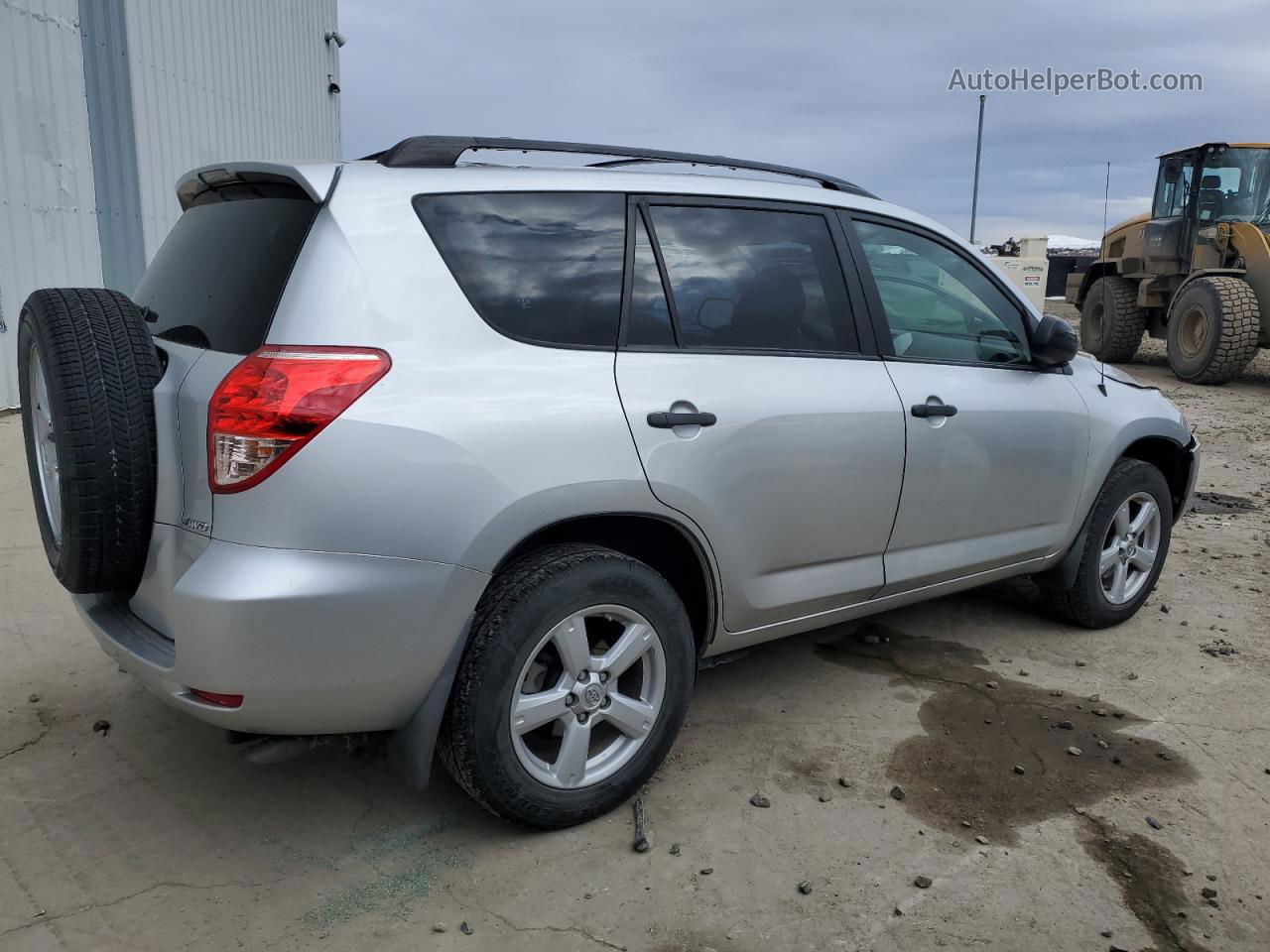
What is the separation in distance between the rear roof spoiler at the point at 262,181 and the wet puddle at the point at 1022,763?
7.55 ft

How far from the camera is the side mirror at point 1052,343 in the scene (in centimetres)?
365

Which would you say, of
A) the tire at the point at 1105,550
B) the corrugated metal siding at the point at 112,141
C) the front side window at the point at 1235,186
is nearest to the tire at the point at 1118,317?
the front side window at the point at 1235,186

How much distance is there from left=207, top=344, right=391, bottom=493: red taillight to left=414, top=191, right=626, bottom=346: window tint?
1.34 ft

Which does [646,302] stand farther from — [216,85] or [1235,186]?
[1235,186]

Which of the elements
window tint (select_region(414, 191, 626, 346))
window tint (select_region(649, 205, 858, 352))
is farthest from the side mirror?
window tint (select_region(414, 191, 626, 346))

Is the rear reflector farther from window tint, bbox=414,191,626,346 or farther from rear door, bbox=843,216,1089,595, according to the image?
rear door, bbox=843,216,1089,595

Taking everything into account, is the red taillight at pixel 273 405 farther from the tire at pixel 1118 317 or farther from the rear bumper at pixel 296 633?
the tire at pixel 1118 317

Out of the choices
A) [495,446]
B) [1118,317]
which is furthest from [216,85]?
[1118,317]

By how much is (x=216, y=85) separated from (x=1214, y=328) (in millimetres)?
11965

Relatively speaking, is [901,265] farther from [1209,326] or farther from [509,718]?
[1209,326]

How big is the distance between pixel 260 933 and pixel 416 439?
118 centimetres

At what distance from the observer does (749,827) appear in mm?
2740

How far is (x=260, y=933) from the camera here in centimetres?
228

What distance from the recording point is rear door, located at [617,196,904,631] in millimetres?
2727
